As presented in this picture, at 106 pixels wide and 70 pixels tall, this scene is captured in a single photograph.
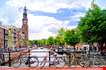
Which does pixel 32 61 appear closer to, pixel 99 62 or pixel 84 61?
pixel 84 61

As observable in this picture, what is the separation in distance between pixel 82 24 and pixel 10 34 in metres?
72.8

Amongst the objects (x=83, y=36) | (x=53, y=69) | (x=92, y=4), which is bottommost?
(x=53, y=69)

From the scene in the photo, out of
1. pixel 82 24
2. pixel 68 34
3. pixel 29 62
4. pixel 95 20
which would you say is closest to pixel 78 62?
pixel 29 62

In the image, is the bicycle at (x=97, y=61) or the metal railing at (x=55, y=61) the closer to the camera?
the metal railing at (x=55, y=61)

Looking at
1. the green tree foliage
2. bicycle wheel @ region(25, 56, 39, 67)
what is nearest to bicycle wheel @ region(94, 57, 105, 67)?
bicycle wheel @ region(25, 56, 39, 67)

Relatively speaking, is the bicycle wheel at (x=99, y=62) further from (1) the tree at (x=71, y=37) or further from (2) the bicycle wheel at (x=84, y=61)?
(1) the tree at (x=71, y=37)

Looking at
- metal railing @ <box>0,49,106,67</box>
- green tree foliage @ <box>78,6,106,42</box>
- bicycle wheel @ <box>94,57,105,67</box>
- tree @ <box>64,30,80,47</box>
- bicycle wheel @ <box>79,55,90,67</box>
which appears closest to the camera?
metal railing @ <box>0,49,106,67</box>

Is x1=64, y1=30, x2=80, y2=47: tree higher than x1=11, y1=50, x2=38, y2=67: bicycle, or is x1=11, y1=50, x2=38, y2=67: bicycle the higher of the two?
x1=64, y1=30, x2=80, y2=47: tree

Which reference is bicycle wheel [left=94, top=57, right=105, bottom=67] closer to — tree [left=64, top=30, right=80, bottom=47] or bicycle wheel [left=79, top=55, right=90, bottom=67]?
bicycle wheel [left=79, top=55, right=90, bottom=67]

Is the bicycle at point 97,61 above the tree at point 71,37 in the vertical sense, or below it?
below

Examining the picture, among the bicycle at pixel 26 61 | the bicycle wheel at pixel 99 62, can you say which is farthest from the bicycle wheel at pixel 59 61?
the bicycle wheel at pixel 99 62

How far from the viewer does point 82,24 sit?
40.8 metres

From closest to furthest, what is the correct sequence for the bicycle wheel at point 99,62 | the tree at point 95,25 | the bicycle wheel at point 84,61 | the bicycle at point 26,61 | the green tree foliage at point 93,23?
the bicycle at point 26,61
the bicycle wheel at point 99,62
the bicycle wheel at point 84,61
the tree at point 95,25
the green tree foliage at point 93,23

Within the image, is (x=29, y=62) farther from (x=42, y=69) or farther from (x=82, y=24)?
→ (x=82, y=24)
